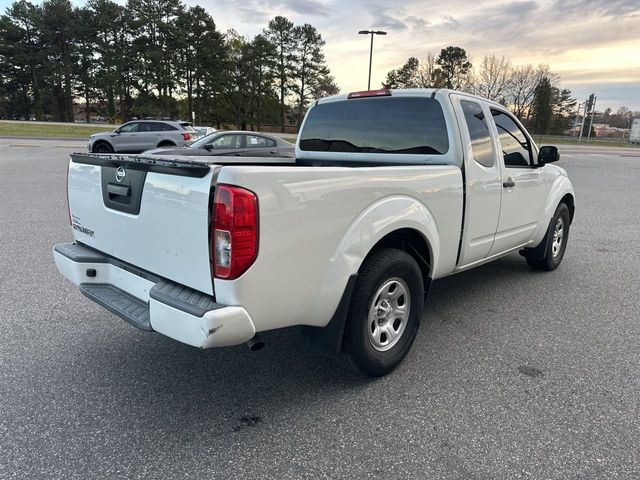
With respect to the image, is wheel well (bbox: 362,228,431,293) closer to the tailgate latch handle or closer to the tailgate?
the tailgate

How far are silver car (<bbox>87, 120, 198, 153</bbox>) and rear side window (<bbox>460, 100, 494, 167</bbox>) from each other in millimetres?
17521

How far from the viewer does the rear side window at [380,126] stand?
3682 mm

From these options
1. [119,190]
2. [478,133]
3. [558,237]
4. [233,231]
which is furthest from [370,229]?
[558,237]

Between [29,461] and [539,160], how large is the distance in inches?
189

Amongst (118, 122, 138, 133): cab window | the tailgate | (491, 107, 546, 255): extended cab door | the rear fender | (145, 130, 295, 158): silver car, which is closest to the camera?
the tailgate

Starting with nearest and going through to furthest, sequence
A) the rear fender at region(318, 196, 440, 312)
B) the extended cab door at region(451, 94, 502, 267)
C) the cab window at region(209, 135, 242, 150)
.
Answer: the rear fender at region(318, 196, 440, 312) → the extended cab door at region(451, 94, 502, 267) → the cab window at region(209, 135, 242, 150)

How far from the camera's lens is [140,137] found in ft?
65.4

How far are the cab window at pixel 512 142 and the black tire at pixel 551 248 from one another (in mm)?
1022

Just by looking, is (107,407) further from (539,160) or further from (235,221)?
(539,160)

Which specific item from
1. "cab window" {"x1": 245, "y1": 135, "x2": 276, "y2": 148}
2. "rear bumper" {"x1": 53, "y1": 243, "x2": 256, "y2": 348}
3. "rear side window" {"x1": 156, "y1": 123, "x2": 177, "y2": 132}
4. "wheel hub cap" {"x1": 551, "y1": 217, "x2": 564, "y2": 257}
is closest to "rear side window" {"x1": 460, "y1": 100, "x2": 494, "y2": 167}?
"wheel hub cap" {"x1": 551, "y1": 217, "x2": 564, "y2": 257}

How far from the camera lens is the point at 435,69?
6806cm

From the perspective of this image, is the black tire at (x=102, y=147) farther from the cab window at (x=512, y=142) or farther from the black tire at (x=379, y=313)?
the black tire at (x=379, y=313)

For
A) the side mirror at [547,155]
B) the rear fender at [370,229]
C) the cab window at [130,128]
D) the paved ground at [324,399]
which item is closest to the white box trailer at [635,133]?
the cab window at [130,128]

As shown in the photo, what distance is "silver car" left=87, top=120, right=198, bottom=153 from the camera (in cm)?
1945
